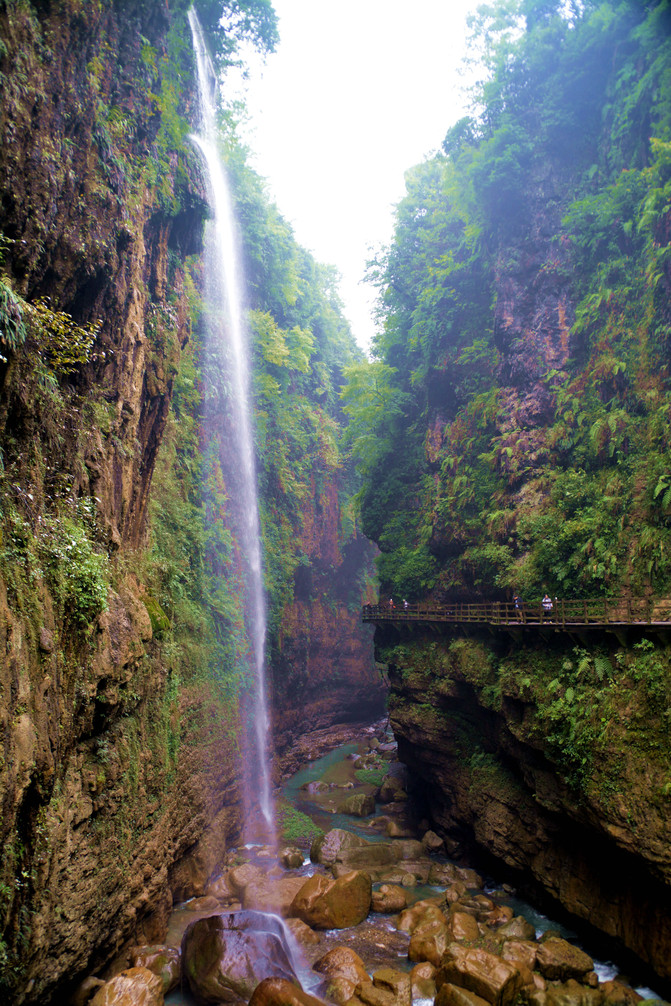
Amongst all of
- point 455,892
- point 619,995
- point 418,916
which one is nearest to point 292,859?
point 418,916

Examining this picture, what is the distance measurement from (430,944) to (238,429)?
66.0ft

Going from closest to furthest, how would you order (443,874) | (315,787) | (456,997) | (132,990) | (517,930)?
(132,990) < (456,997) < (517,930) < (443,874) < (315,787)

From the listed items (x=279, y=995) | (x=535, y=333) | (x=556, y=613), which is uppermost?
(x=535, y=333)

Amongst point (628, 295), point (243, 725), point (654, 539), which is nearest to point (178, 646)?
point (243, 725)

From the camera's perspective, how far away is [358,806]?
20.1 meters

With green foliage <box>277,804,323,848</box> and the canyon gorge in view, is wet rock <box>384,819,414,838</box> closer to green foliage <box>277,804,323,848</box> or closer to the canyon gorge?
the canyon gorge

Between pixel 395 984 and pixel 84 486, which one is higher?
pixel 84 486

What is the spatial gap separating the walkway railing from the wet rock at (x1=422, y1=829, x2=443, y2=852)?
6.94 meters

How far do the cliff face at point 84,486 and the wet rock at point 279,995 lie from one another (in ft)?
9.13

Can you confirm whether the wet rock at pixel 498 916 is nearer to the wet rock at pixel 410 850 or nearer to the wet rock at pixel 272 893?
the wet rock at pixel 410 850

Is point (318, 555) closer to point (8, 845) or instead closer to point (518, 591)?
point (518, 591)

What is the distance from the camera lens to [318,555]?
32.6 meters

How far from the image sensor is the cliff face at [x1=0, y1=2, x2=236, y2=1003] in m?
6.57

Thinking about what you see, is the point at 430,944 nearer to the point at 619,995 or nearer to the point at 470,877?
the point at 619,995
